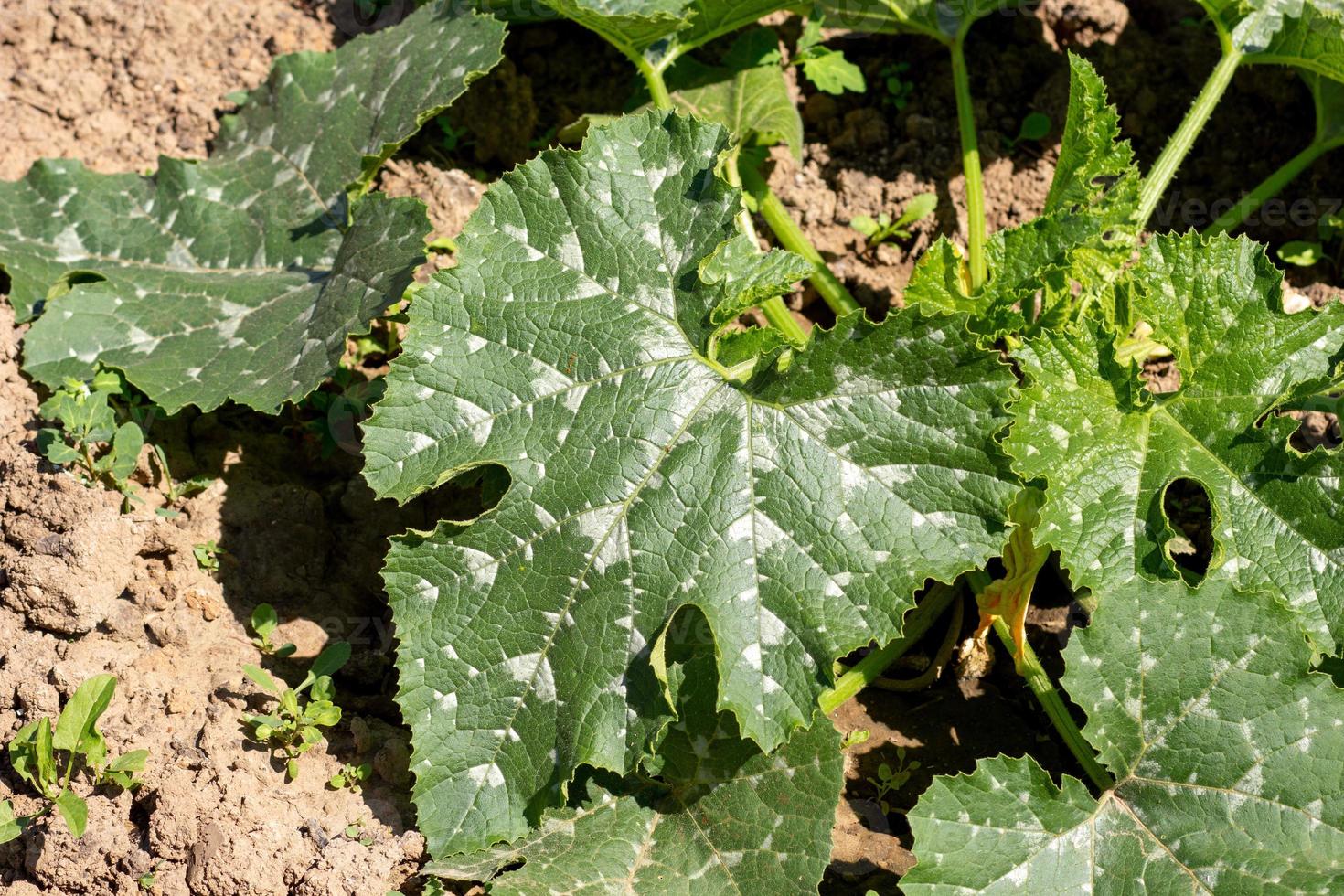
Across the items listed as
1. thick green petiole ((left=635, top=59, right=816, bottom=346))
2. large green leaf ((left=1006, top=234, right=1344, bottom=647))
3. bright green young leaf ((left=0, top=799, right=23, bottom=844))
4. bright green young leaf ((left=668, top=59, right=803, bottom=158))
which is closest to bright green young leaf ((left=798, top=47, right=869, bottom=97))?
bright green young leaf ((left=668, top=59, right=803, bottom=158))

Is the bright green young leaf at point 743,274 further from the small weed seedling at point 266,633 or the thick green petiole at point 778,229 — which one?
the small weed seedling at point 266,633

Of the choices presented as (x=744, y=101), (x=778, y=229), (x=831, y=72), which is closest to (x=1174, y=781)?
(x=778, y=229)

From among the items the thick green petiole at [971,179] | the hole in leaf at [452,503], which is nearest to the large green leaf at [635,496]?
the hole in leaf at [452,503]

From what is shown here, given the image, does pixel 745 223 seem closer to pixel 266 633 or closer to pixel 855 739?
pixel 855 739

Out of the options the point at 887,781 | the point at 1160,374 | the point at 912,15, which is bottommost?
the point at 887,781

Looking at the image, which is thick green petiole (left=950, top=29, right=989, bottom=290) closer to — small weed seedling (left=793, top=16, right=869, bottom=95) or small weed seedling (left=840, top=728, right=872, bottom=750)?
small weed seedling (left=793, top=16, right=869, bottom=95)

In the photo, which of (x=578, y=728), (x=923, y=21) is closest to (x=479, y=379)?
(x=578, y=728)
